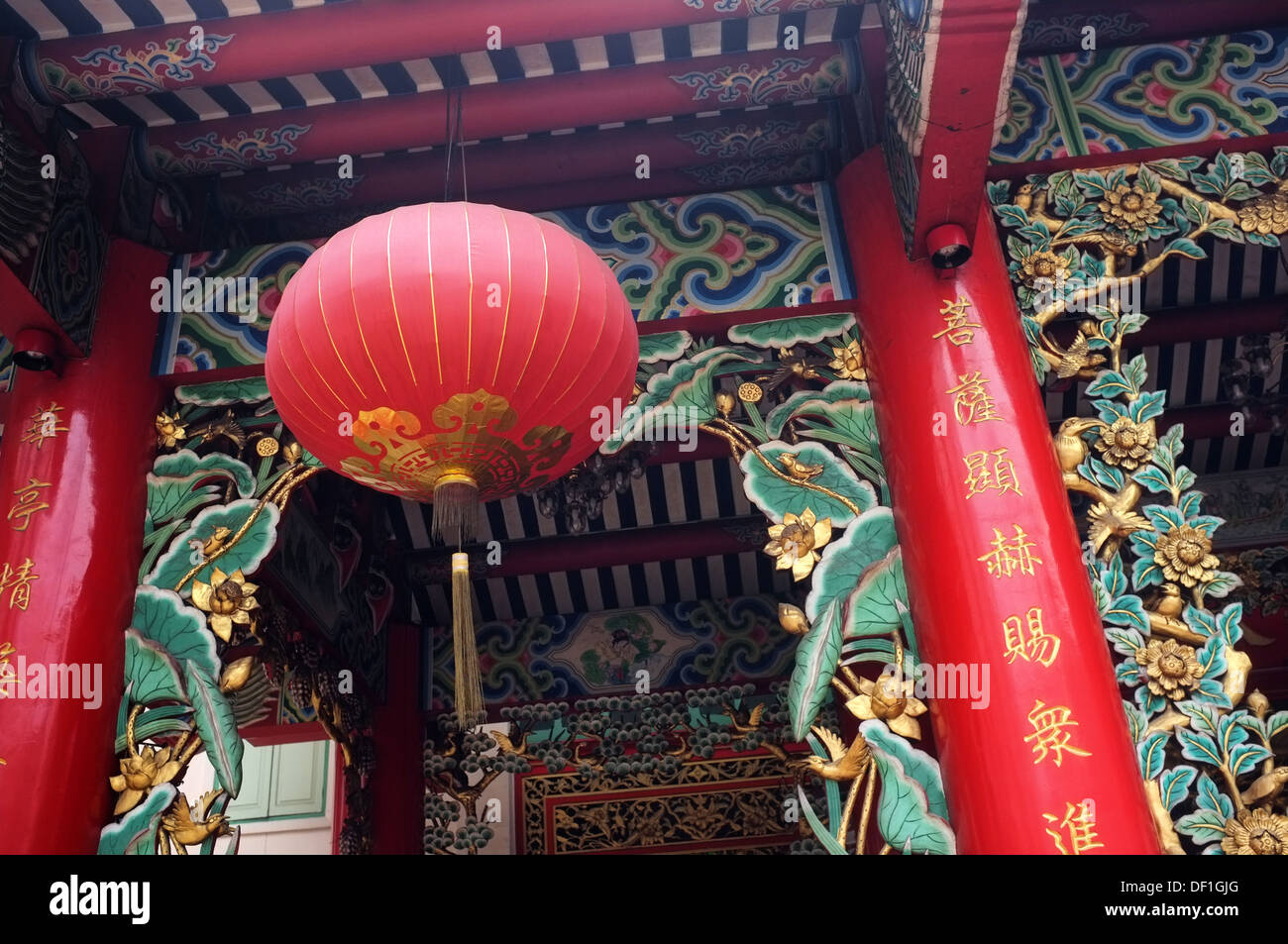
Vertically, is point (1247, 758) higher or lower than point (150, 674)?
lower

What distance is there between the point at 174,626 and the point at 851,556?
6.49 ft

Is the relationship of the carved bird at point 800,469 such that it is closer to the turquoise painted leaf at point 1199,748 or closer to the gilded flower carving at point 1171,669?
the gilded flower carving at point 1171,669

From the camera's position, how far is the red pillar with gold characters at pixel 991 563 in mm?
2930

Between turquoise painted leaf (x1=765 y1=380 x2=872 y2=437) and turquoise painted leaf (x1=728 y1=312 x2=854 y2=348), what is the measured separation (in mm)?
178

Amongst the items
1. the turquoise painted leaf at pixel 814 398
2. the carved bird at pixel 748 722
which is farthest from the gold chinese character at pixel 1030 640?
the carved bird at pixel 748 722

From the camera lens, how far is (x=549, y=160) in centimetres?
417

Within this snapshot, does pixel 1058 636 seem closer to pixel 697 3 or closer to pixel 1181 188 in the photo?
pixel 1181 188

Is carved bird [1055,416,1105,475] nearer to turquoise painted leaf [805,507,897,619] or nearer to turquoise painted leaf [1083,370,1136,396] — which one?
turquoise painted leaf [1083,370,1136,396]

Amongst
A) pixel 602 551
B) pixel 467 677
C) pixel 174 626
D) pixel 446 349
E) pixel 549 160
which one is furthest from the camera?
pixel 602 551

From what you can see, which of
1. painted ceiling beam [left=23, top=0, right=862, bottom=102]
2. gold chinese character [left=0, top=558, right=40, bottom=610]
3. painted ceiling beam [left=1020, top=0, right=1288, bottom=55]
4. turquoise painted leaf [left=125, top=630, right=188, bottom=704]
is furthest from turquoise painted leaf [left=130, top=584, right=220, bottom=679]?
painted ceiling beam [left=1020, top=0, right=1288, bottom=55]

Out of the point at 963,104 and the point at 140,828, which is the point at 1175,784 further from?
the point at 140,828

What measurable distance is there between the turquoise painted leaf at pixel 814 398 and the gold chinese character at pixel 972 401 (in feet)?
1.15

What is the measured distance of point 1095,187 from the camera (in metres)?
3.84

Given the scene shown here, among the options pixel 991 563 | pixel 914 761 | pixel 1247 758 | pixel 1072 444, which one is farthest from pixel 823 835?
pixel 1072 444
